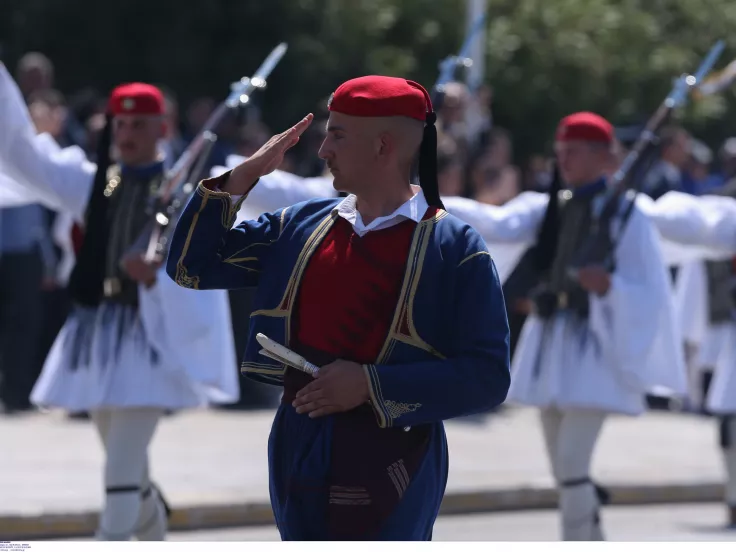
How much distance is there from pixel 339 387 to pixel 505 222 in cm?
341

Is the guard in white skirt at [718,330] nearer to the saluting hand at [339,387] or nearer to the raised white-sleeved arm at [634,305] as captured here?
the raised white-sleeved arm at [634,305]

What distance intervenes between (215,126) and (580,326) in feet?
6.00

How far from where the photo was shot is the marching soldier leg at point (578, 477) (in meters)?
7.31

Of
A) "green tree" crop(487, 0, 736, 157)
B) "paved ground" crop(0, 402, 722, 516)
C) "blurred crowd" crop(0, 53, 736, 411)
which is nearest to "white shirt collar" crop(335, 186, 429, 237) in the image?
"paved ground" crop(0, 402, 722, 516)

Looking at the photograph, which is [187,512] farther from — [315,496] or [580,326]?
[315,496]

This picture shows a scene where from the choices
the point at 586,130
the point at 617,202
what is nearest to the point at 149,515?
the point at 617,202

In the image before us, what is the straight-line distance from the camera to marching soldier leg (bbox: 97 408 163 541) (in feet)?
22.3

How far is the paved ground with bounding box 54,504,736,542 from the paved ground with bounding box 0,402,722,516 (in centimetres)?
20

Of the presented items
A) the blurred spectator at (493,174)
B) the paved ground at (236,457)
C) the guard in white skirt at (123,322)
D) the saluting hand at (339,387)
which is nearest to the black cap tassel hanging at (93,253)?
the guard in white skirt at (123,322)

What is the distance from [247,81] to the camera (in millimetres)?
7031

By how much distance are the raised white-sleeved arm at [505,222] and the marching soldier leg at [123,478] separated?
1.61m

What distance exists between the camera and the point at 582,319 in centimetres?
757
